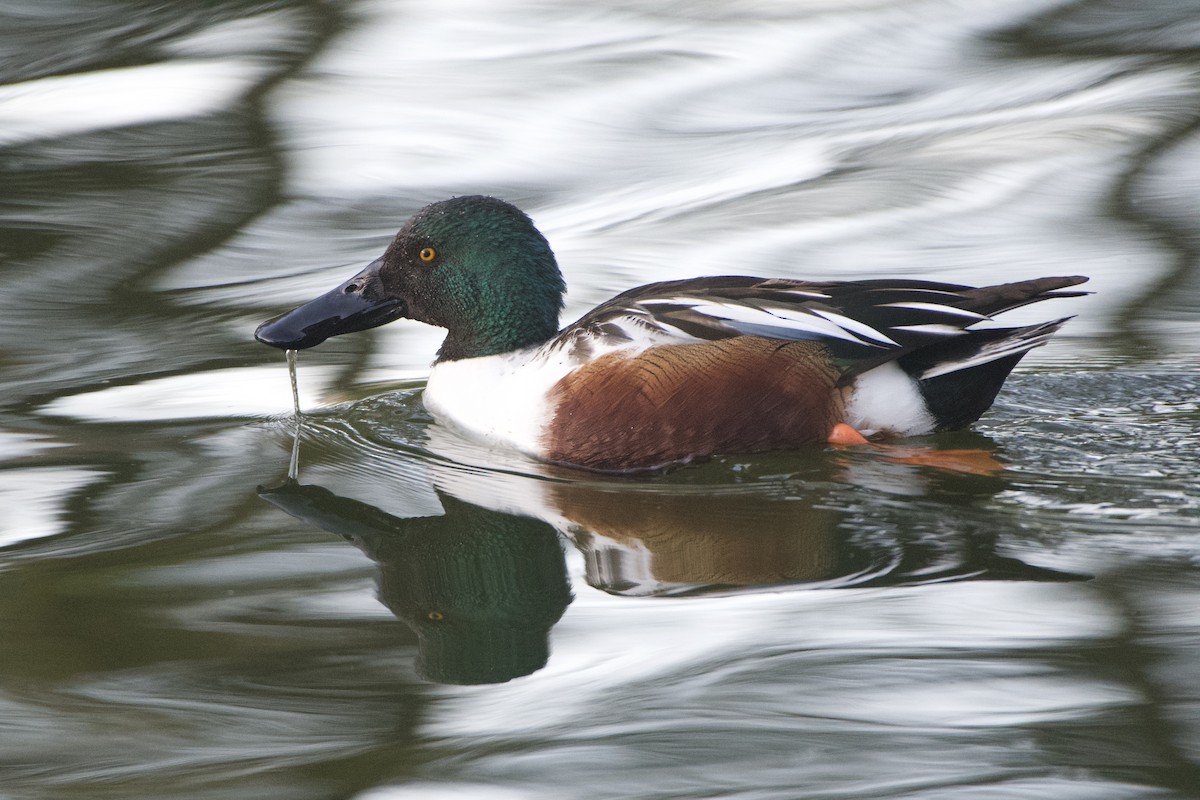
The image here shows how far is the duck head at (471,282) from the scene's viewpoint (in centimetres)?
486

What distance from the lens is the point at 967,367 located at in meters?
4.53

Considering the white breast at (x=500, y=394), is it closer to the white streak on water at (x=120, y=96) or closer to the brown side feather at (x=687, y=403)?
the brown side feather at (x=687, y=403)

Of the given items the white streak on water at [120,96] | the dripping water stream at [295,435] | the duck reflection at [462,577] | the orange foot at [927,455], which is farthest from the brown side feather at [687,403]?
the white streak on water at [120,96]

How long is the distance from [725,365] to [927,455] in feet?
2.16

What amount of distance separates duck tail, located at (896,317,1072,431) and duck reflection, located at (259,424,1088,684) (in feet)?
1.18

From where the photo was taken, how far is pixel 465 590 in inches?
143

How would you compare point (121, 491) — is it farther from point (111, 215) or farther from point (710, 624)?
point (111, 215)

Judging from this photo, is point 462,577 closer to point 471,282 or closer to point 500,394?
point 500,394

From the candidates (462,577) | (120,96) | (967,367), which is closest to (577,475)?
(462,577)

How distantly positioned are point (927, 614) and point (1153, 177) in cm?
475

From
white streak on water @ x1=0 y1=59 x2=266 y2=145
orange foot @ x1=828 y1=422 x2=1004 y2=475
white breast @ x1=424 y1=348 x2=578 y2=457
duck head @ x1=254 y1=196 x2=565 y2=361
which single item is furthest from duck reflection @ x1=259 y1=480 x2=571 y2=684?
white streak on water @ x1=0 y1=59 x2=266 y2=145

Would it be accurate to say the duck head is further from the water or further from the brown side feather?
the brown side feather

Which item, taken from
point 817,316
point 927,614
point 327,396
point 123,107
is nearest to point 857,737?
point 927,614

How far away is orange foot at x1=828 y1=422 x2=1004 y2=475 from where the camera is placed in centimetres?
439
